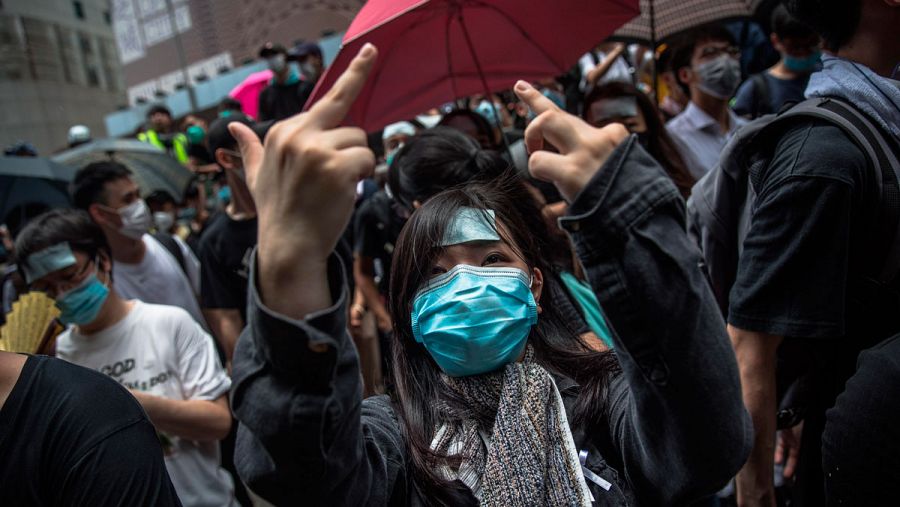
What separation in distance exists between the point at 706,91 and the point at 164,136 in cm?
816

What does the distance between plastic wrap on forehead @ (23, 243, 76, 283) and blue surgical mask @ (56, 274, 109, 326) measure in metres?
0.12

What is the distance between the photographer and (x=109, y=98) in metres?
31.2

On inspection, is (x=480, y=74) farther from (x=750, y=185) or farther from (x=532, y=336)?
(x=532, y=336)

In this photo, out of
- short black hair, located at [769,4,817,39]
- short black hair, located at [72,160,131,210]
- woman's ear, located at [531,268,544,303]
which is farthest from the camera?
short black hair, located at [72,160,131,210]

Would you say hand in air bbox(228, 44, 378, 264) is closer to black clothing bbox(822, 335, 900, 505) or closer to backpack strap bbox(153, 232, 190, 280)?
black clothing bbox(822, 335, 900, 505)

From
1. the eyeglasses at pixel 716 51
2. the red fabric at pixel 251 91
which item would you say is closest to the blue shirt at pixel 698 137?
the eyeglasses at pixel 716 51

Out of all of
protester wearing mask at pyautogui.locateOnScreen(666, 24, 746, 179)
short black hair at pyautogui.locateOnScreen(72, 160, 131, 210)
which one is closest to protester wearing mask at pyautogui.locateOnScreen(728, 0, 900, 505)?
protester wearing mask at pyautogui.locateOnScreen(666, 24, 746, 179)

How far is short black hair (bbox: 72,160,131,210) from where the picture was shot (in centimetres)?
405

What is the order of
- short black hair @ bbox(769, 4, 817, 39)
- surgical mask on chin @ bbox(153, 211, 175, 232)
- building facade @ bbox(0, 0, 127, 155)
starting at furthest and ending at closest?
1. building facade @ bbox(0, 0, 127, 155)
2. surgical mask on chin @ bbox(153, 211, 175, 232)
3. short black hair @ bbox(769, 4, 817, 39)

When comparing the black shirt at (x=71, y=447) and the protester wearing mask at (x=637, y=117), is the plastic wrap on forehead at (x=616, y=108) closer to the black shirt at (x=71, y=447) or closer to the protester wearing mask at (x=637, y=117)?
the protester wearing mask at (x=637, y=117)

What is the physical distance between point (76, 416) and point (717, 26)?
385cm

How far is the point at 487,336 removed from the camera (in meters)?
1.48

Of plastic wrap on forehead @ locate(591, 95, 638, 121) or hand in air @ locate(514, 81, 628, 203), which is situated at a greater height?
hand in air @ locate(514, 81, 628, 203)

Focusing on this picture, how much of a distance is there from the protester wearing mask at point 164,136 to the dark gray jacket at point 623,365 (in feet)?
28.1
